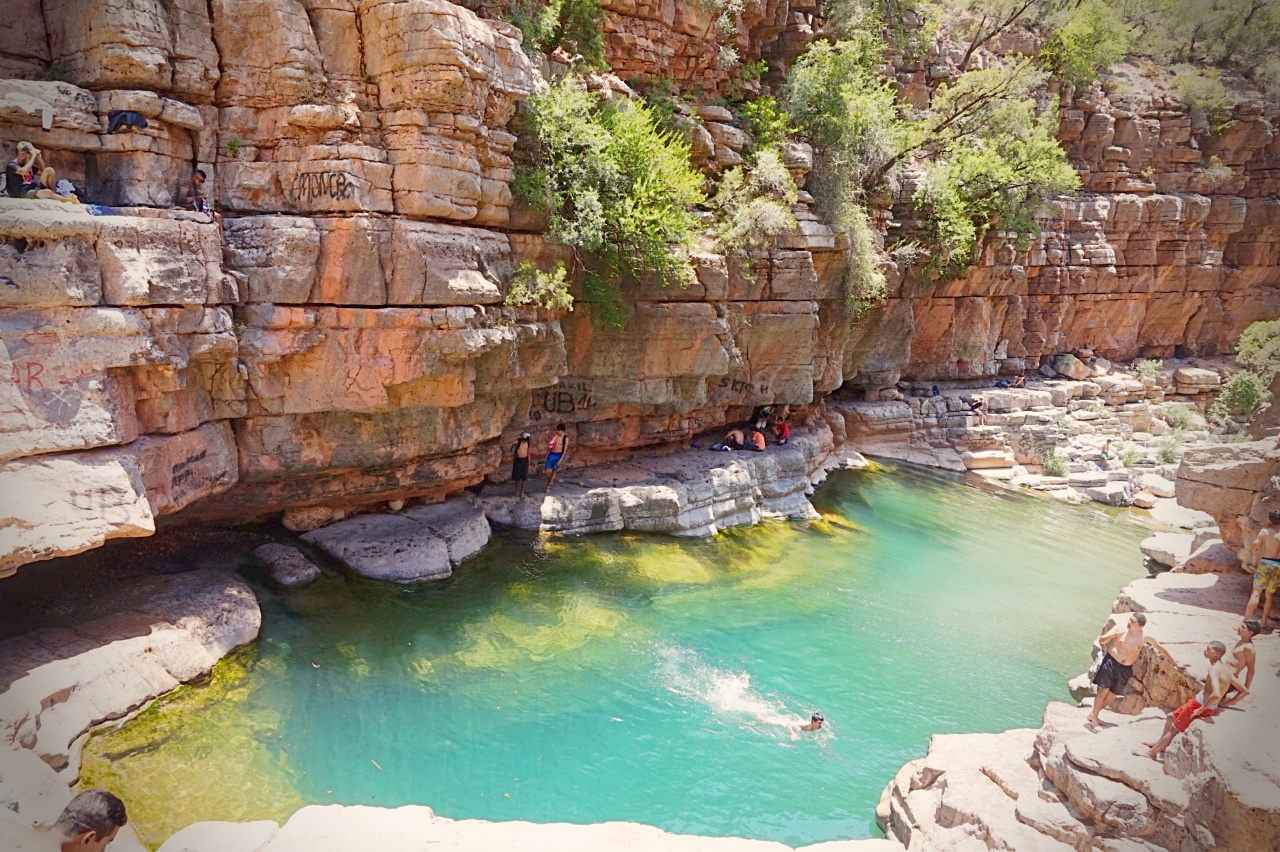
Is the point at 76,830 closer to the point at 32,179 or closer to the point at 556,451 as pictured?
the point at 32,179

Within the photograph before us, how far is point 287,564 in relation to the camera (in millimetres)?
11492

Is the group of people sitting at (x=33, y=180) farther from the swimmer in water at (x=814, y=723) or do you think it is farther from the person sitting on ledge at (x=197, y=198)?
the swimmer in water at (x=814, y=723)

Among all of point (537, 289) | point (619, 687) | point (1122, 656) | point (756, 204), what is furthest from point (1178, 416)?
point (619, 687)

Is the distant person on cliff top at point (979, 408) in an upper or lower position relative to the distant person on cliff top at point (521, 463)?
upper

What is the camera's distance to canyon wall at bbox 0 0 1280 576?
27.0 feet

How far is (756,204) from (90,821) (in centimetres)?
1609

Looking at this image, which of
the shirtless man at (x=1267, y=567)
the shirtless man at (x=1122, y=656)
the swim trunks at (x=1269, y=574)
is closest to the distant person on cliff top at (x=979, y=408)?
the shirtless man at (x=1267, y=567)

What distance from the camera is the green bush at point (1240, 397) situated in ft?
88.1

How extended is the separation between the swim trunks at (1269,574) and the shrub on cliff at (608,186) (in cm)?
1084

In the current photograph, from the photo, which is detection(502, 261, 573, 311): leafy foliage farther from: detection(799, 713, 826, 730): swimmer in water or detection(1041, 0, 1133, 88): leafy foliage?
detection(1041, 0, 1133, 88): leafy foliage

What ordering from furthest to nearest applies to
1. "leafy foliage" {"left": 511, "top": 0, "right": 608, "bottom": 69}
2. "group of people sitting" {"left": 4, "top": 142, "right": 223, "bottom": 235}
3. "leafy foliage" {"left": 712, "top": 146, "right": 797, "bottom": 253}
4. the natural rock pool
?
"leafy foliage" {"left": 712, "top": 146, "right": 797, "bottom": 253} → "leafy foliage" {"left": 511, "top": 0, "right": 608, "bottom": 69} → "group of people sitting" {"left": 4, "top": 142, "right": 223, "bottom": 235} → the natural rock pool

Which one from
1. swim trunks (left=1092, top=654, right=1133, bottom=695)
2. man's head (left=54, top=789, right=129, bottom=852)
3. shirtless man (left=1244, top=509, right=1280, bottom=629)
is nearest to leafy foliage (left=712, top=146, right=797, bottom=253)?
shirtless man (left=1244, top=509, right=1280, bottom=629)

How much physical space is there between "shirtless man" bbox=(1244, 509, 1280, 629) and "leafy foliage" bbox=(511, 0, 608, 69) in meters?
14.4

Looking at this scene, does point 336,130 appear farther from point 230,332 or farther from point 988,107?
point 988,107
